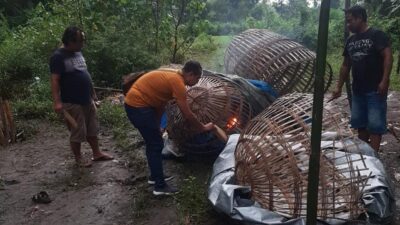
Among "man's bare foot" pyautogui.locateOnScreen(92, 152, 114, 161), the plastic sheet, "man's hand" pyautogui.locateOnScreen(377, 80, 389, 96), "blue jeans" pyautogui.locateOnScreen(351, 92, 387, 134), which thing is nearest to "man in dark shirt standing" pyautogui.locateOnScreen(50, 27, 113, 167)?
"man's bare foot" pyautogui.locateOnScreen(92, 152, 114, 161)

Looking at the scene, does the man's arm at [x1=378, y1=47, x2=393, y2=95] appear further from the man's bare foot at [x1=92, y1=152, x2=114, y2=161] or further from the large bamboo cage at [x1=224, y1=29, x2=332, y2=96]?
the man's bare foot at [x1=92, y1=152, x2=114, y2=161]

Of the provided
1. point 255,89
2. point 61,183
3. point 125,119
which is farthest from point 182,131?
point 125,119

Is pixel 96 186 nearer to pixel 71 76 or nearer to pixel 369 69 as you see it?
pixel 71 76

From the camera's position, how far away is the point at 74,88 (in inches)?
203

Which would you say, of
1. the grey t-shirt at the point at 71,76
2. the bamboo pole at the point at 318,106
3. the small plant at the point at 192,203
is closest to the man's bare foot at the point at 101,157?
the grey t-shirt at the point at 71,76

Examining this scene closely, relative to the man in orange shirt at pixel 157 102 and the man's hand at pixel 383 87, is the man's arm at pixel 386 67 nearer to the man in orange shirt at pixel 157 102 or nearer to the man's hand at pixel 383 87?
the man's hand at pixel 383 87

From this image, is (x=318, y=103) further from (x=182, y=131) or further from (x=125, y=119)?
(x=125, y=119)

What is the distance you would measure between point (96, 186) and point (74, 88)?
1143mm

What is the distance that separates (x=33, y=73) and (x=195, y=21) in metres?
4.16

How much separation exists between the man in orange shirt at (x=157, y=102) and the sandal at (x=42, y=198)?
1084 millimetres

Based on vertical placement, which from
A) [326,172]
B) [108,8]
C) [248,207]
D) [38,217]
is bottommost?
[38,217]

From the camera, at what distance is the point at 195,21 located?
37.4 feet

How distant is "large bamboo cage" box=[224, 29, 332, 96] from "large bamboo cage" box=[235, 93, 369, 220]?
2.54 meters

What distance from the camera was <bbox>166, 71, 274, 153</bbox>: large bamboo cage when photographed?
5.23 m
